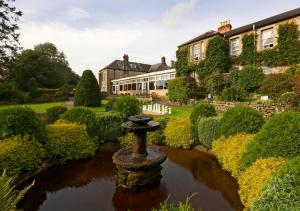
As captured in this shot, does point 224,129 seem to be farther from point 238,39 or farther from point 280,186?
point 238,39

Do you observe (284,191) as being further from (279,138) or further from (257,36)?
(257,36)

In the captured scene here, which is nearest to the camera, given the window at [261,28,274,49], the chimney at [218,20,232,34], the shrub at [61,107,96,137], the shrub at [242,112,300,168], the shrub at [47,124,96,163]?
the shrub at [242,112,300,168]

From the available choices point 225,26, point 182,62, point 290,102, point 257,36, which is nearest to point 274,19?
point 257,36

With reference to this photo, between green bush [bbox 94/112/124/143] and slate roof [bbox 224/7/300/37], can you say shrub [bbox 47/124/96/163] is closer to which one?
green bush [bbox 94/112/124/143]

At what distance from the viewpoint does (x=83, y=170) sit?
847 cm

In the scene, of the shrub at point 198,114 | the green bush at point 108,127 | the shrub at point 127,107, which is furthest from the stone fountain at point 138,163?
the shrub at point 127,107

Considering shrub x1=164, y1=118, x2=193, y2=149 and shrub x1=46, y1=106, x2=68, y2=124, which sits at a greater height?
shrub x1=46, y1=106, x2=68, y2=124

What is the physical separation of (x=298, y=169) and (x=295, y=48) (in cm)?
1964

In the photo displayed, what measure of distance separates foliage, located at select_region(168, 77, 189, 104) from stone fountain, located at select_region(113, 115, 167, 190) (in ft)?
53.0

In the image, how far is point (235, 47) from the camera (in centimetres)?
2388

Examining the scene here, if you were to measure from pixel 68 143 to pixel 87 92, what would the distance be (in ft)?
40.1

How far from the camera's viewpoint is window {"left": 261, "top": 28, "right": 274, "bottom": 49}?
68.3 feet

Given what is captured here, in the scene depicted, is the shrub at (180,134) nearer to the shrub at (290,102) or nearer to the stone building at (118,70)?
the shrub at (290,102)

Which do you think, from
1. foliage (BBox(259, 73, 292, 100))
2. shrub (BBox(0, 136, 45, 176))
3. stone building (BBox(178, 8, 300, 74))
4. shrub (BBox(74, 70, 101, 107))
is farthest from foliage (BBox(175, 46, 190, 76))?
shrub (BBox(0, 136, 45, 176))
